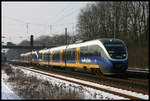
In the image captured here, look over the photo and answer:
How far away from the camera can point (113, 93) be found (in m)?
10.4

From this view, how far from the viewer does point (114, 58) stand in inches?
658

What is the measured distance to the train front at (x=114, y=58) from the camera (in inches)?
650

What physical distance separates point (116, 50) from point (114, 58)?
2.51 ft

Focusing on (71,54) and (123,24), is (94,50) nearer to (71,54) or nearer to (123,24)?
(71,54)

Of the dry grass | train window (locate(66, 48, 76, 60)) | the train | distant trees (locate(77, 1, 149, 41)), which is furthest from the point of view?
distant trees (locate(77, 1, 149, 41))

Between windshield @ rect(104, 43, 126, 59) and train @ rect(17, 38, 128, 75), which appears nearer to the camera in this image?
train @ rect(17, 38, 128, 75)

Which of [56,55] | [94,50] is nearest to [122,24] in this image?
[56,55]

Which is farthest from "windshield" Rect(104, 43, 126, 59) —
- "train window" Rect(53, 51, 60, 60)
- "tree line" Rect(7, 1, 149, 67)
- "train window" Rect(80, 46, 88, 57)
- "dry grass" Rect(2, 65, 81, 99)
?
"train window" Rect(53, 51, 60, 60)

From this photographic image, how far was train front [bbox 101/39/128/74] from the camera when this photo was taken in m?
16.5

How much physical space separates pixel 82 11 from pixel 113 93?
43.3 meters

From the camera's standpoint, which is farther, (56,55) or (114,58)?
(56,55)

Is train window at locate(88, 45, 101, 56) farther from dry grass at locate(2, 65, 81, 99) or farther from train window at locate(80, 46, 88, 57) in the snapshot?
dry grass at locate(2, 65, 81, 99)

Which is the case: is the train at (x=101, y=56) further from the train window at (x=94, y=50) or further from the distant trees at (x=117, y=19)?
the distant trees at (x=117, y=19)

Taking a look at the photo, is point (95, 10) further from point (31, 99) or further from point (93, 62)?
point (31, 99)
